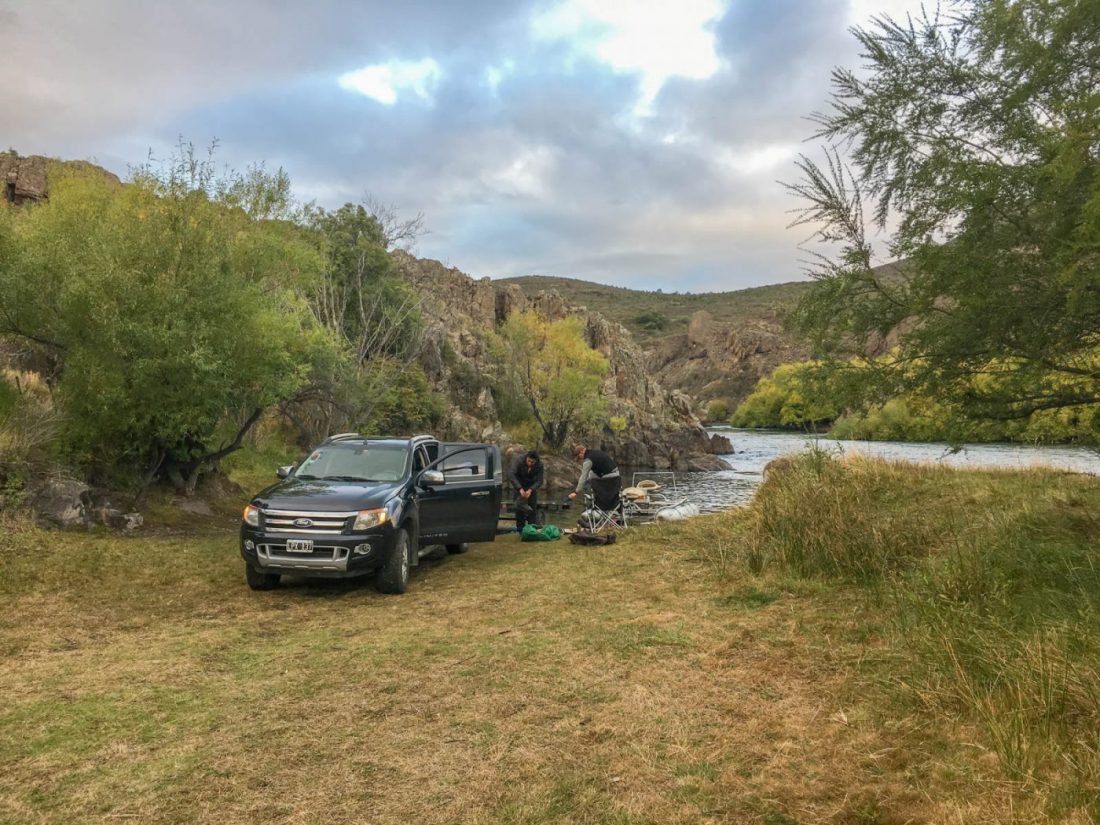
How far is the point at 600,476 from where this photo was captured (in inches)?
550

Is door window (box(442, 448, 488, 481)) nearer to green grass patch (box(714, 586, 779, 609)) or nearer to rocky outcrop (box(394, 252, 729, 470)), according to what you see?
green grass patch (box(714, 586, 779, 609))

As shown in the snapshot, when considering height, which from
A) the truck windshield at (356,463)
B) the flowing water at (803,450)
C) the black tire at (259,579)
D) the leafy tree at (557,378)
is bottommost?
the flowing water at (803,450)

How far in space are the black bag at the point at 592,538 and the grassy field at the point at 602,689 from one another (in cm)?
342

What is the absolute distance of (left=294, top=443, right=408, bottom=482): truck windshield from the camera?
990 cm

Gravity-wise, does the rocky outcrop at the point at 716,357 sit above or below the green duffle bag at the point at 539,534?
above

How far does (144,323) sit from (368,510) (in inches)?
292

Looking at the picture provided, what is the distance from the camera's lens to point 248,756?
4199 millimetres

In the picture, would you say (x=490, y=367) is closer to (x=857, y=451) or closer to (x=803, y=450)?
(x=857, y=451)

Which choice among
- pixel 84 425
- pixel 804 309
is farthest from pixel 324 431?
pixel 804 309

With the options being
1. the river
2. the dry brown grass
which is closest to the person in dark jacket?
the river

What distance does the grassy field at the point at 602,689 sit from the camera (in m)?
3.54

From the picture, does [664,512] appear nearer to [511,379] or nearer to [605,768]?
[605,768]

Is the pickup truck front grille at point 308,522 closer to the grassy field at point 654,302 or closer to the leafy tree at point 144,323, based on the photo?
the leafy tree at point 144,323

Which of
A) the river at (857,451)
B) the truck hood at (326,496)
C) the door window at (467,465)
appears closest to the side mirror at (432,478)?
the truck hood at (326,496)
